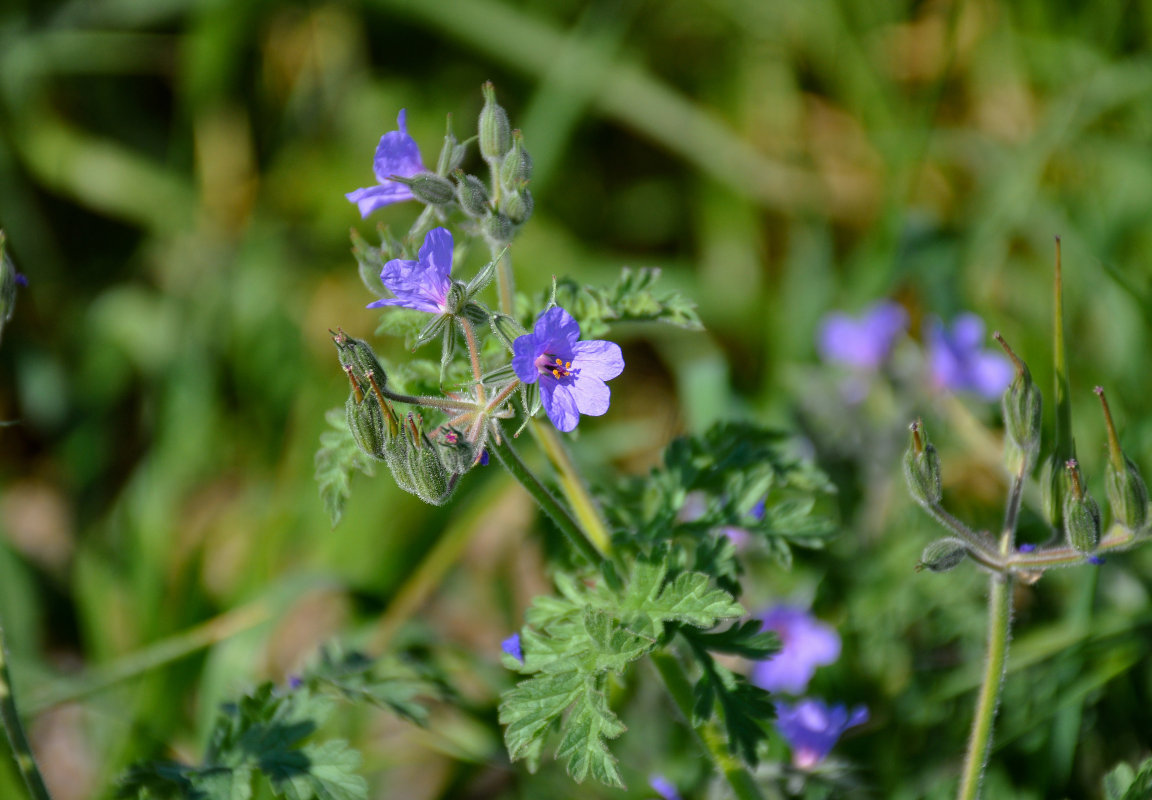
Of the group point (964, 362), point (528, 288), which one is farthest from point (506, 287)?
point (528, 288)

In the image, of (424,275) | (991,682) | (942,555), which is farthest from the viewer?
(991,682)

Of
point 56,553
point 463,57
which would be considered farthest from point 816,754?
point 463,57

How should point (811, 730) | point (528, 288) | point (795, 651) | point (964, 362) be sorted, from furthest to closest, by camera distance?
1. point (528, 288)
2. point (964, 362)
3. point (795, 651)
4. point (811, 730)

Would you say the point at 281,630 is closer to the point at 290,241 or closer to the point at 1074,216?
the point at 290,241

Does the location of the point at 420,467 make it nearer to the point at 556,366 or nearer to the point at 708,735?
the point at 556,366

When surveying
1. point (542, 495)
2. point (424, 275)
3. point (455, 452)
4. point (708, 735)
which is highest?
point (424, 275)

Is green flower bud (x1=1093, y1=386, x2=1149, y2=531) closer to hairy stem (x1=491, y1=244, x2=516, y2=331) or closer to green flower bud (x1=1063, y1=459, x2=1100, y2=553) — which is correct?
green flower bud (x1=1063, y1=459, x2=1100, y2=553)

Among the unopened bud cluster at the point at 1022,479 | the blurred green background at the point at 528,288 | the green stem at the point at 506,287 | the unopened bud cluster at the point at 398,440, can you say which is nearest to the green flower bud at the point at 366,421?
the unopened bud cluster at the point at 398,440
